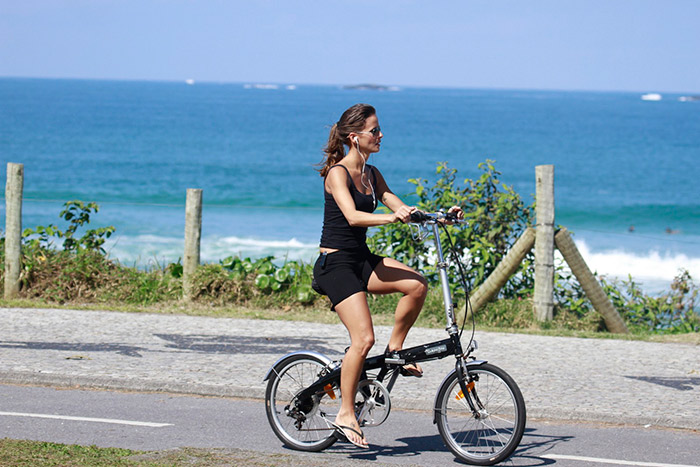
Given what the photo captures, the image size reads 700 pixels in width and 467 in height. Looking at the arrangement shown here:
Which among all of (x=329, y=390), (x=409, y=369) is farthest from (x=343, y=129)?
(x=329, y=390)

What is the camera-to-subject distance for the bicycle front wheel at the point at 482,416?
5188 mm

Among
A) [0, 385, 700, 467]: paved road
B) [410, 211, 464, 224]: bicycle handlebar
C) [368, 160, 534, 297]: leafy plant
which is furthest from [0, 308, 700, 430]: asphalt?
[410, 211, 464, 224]: bicycle handlebar

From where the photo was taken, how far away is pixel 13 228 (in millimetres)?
10945

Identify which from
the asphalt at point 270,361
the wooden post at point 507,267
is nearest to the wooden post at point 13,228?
the asphalt at point 270,361

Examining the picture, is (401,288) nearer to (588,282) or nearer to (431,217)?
(431,217)

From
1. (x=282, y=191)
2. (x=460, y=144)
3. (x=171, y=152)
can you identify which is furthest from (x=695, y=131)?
(x=282, y=191)

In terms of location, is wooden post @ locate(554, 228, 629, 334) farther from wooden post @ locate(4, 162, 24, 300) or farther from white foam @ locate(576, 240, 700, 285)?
wooden post @ locate(4, 162, 24, 300)

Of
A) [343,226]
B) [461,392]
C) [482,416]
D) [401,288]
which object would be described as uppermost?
[343,226]

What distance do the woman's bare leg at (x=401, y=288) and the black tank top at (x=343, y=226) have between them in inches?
8.9

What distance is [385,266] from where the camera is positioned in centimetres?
546

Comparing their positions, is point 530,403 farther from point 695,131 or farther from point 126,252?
point 695,131

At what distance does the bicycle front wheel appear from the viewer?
519cm

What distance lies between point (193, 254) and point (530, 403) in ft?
17.4

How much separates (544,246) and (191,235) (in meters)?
4.11
